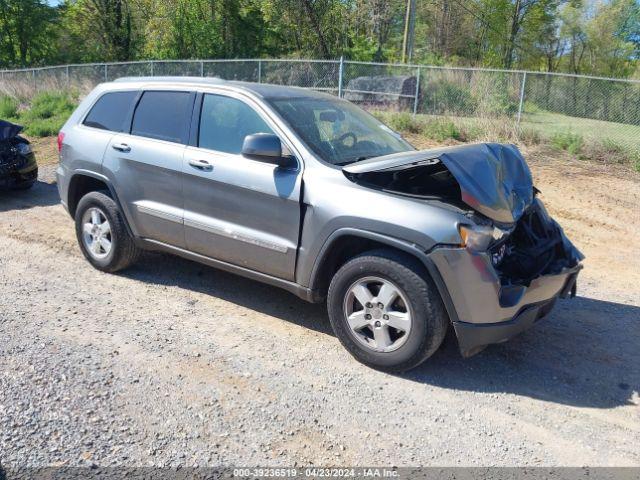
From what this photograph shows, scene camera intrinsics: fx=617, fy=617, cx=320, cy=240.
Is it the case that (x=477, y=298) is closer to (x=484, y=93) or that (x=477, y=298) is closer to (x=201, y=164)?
(x=201, y=164)

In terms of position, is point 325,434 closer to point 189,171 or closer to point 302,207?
point 302,207

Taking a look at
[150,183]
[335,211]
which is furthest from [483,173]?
[150,183]

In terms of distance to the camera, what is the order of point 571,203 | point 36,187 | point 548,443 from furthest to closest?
point 36,187 → point 571,203 → point 548,443

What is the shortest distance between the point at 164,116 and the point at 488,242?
123 inches

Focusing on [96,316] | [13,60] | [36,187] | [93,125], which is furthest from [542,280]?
[13,60]

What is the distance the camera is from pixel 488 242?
386 centimetres

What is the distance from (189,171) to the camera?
5.06 m

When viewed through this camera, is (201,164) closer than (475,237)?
No

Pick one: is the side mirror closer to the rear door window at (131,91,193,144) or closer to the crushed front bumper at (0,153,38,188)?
the rear door window at (131,91,193,144)

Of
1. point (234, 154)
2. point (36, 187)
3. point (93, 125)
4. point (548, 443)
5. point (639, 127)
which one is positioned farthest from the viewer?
point (639, 127)

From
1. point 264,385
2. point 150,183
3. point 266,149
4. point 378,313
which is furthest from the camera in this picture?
point 150,183

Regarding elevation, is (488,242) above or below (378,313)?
above

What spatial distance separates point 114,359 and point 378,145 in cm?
265

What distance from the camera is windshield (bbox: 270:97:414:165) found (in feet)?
15.4
